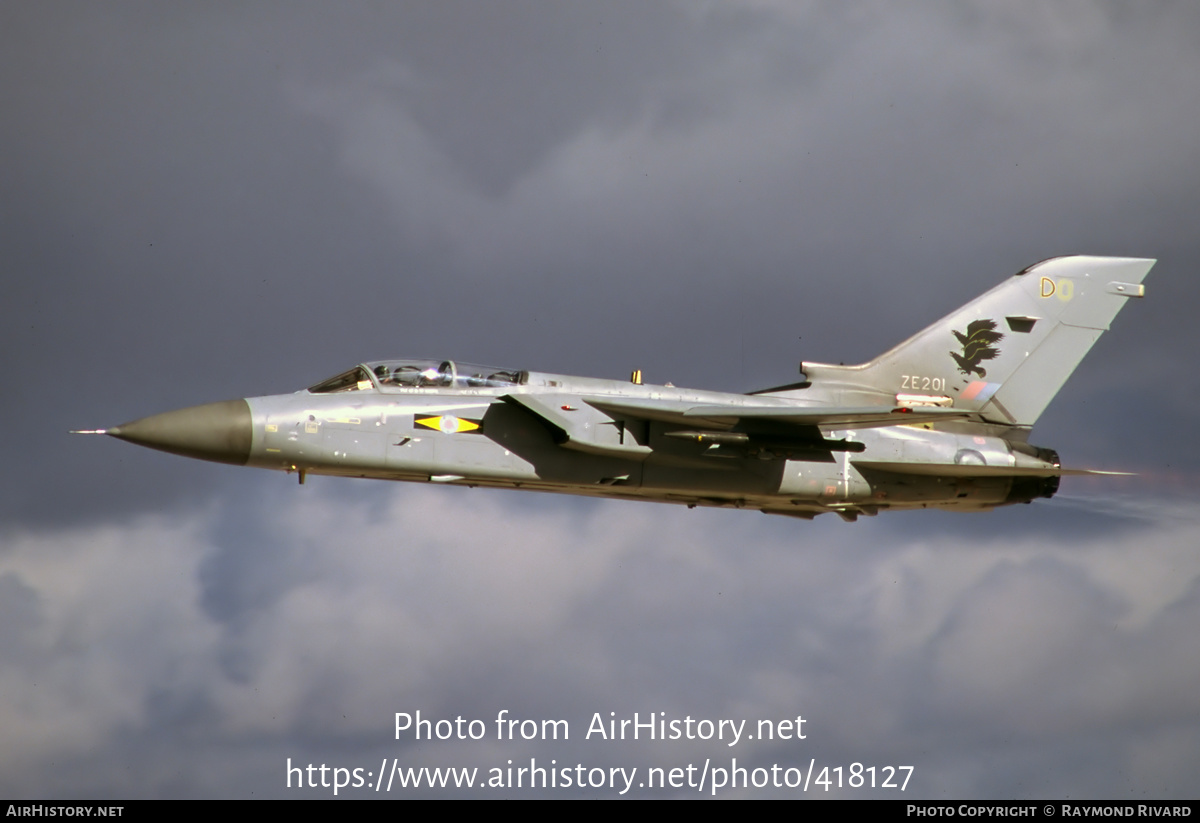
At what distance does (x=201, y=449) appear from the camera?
2502 cm

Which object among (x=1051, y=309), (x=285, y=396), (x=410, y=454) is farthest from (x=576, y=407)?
(x=1051, y=309)

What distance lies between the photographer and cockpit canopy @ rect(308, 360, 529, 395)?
25.9 metres

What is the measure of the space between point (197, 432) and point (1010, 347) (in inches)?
593

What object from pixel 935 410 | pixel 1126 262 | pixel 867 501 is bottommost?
pixel 867 501

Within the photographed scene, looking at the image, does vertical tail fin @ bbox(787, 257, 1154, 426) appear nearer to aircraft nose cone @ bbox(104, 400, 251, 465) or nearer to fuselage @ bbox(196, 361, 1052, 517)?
fuselage @ bbox(196, 361, 1052, 517)

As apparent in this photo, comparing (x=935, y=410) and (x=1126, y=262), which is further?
(x=1126, y=262)

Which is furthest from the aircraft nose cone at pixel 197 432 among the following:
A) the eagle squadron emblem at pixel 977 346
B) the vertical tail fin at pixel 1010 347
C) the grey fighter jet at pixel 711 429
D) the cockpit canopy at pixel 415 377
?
the eagle squadron emblem at pixel 977 346

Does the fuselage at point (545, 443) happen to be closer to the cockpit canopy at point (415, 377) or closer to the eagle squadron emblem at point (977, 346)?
the cockpit canopy at point (415, 377)

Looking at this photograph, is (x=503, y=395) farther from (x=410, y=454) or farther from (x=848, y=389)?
(x=848, y=389)

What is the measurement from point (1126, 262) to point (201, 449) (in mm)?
17821

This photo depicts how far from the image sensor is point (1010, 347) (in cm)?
2984

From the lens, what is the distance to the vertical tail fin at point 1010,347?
2925 cm

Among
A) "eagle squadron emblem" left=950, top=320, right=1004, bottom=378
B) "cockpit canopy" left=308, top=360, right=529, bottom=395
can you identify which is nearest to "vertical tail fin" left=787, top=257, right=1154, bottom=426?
"eagle squadron emblem" left=950, top=320, right=1004, bottom=378

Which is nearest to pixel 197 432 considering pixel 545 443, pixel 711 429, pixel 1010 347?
pixel 545 443
